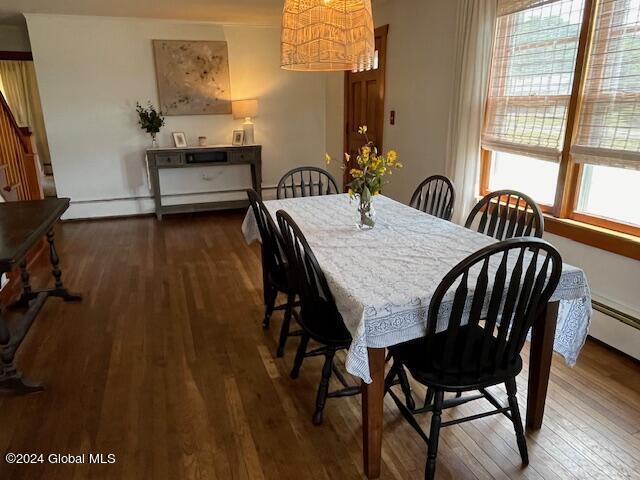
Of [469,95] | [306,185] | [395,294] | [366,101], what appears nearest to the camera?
[395,294]

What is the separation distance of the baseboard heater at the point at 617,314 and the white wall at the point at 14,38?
724cm

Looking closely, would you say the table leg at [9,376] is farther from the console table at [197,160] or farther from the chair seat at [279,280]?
the console table at [197,160]

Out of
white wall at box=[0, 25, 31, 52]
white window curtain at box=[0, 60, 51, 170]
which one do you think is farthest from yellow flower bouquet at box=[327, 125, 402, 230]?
white window curtain at box=[0, 60, 51, 170]

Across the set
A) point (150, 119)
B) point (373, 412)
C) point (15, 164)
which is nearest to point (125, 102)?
point (150, 119)

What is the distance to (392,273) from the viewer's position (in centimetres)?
185

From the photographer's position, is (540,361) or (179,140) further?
(179,140)

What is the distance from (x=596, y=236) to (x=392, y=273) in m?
1.62

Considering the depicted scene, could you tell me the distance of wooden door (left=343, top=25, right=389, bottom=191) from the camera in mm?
4973

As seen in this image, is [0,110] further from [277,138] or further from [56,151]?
[277,138]

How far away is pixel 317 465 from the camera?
1859 mm

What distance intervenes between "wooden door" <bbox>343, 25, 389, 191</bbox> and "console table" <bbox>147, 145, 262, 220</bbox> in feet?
4.08

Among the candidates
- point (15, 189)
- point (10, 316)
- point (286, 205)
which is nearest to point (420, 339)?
point (286, 205)

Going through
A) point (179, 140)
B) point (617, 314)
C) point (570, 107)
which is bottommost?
point (617, 314)

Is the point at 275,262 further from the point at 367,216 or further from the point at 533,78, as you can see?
the point at 533,78
